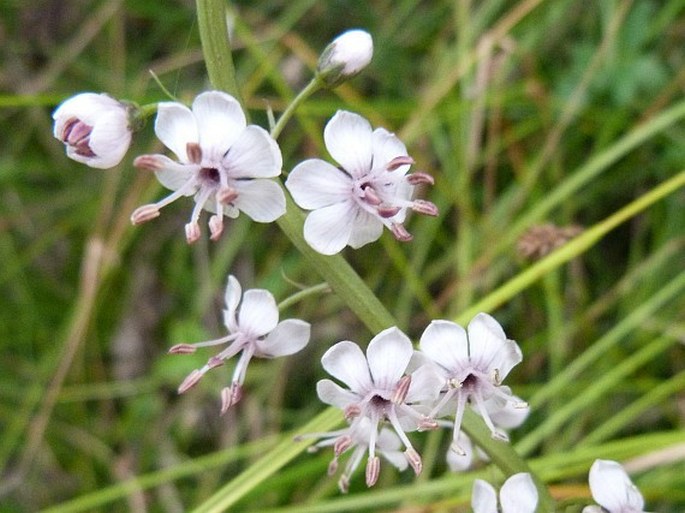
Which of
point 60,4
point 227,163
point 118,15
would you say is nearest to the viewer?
point 227,163

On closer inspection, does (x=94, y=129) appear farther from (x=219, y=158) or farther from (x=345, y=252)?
(x=345, y=252)

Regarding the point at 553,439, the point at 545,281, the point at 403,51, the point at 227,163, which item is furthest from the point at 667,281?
the point at 227,163

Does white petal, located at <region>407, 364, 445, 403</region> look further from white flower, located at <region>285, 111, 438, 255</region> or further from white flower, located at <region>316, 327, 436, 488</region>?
white flower, located at <region>285, 111, 438, 255</region>

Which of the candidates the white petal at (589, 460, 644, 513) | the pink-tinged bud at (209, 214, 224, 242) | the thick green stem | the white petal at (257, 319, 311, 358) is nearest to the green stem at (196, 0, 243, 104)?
the thick green stem

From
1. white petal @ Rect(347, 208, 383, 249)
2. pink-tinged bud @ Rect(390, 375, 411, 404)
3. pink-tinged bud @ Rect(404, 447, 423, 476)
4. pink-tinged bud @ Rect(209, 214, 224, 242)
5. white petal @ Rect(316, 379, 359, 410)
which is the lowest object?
pink-tinged bud @ Rect(404, 447, 423, 476)

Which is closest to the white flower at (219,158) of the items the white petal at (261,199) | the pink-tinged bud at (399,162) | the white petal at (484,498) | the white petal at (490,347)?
the white petal at (261,199)

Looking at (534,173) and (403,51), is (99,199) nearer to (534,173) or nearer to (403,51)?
(403,51)
